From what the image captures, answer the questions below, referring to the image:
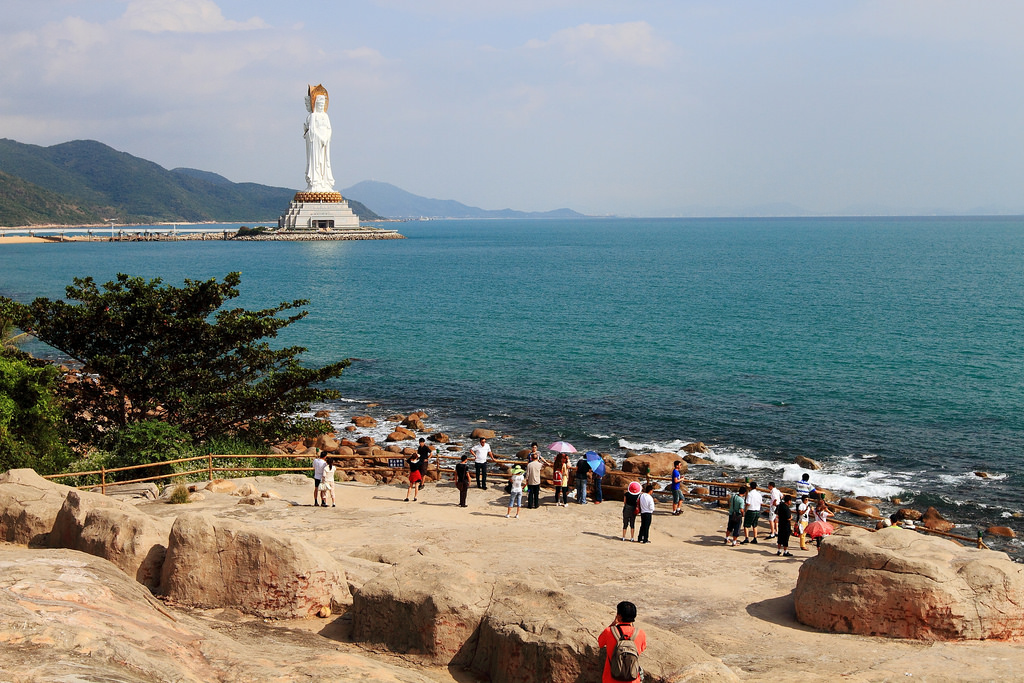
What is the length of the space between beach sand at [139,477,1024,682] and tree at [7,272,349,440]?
345cm

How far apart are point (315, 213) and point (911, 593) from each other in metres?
145

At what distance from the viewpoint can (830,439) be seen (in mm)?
30797

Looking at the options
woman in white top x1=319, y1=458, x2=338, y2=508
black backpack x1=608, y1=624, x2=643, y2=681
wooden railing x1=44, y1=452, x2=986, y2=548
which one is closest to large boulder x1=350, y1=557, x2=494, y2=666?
black backpack x1=608, y1=624, x2=643, y2=681

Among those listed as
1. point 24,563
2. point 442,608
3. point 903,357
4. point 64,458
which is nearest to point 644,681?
point 442,608

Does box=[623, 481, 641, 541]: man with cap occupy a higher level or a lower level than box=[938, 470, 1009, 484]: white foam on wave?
higher

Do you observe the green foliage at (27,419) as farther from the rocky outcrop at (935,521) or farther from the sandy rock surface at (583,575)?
the rocky outcrop at (935,521)

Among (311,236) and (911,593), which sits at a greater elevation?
(311,236)

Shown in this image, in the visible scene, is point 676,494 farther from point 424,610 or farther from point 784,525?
point 424,610

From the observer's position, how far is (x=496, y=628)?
428 inches

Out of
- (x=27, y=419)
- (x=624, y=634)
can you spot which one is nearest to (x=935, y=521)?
(x=624, y=634)

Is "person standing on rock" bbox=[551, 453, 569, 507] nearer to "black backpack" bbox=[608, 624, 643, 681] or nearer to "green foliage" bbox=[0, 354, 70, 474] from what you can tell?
"green foliage" bbox=[0, 354, 70, 474]

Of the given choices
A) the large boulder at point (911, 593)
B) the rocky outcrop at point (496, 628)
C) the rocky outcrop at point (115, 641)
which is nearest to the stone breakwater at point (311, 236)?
the rocky outcrop at point (496, 628)

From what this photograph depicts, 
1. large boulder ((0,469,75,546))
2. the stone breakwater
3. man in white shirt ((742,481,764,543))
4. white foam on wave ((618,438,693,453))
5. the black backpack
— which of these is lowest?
white foam on wave ((618,438,693,453))

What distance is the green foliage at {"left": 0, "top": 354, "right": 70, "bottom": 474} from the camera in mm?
19625
